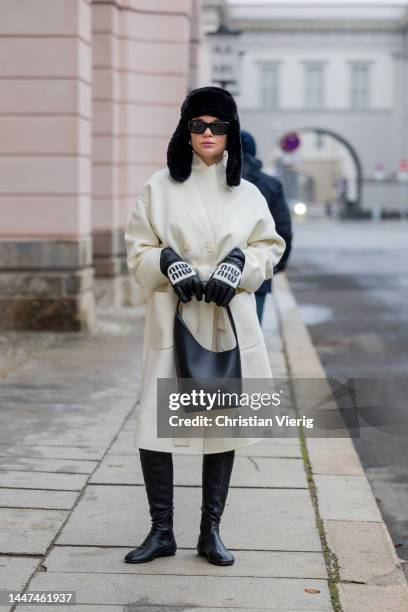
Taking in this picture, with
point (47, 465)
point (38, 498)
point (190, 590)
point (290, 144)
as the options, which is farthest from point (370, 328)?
point (290, 144)

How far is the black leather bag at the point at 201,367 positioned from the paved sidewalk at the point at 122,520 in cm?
65

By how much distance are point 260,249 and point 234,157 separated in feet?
1.19

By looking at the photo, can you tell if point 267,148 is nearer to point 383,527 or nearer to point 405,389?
point 405,389

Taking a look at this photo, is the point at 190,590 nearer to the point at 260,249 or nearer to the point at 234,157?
the point at 260,249

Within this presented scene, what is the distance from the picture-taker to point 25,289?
11.3 meters

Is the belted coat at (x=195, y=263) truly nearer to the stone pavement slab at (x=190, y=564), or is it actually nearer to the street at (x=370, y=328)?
the stone pavement slab at (x=190, y=564)

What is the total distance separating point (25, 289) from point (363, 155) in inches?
2069

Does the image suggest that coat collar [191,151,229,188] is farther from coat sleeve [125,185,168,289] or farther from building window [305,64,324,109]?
building window [305,64,324,109]

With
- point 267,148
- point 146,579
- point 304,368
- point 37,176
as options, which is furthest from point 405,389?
point 267,148

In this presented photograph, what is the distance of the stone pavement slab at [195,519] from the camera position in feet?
15.5

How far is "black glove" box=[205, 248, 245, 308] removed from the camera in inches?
165

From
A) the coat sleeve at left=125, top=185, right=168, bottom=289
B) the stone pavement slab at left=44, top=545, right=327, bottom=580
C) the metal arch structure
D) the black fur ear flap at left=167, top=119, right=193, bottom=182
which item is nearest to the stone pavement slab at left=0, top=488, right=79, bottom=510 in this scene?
the stone pavement slab at left=44, top=545, right=327, bottom=580

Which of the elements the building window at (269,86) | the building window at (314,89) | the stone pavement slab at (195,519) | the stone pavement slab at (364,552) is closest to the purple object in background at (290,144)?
the stone pavement slab at (195,519)

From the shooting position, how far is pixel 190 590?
412cm
